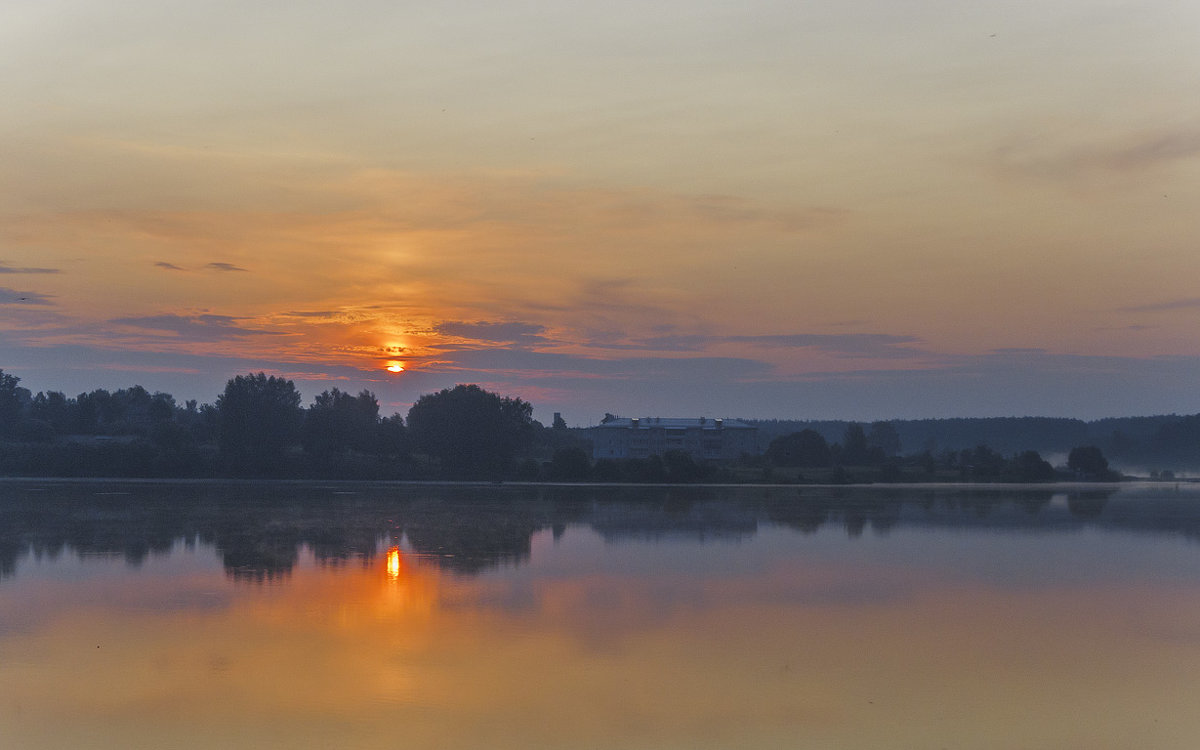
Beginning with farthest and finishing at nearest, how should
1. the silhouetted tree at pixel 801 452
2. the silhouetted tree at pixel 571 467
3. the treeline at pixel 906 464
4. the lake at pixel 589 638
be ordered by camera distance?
the silhouetted tree at pixel 801 452 → the treeline at pixel 906 464 → the silhouetted tree at pixel 571 467 → the lake at pixel 589 638

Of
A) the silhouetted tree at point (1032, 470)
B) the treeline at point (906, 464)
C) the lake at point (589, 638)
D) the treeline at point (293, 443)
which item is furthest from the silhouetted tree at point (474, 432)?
the lake at point (589, 638)

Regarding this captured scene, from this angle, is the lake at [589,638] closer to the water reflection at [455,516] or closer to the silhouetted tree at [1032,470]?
the water reflection at [455,516]

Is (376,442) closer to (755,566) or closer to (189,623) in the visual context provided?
(755,566)

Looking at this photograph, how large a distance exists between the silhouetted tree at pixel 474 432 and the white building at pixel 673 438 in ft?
82.5

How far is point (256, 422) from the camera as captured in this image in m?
74.1

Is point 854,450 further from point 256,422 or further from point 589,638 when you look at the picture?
point 589,638

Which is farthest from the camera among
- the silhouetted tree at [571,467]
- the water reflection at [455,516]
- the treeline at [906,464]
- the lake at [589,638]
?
the treeline at [906,464]

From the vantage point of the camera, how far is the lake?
12.2 meters

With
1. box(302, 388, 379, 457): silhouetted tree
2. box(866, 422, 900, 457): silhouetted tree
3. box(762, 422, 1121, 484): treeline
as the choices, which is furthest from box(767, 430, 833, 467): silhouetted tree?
box(866, 422, 900, 457): silhouetted tree

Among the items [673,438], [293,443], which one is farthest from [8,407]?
[673,438]

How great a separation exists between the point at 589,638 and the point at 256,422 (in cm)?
6189

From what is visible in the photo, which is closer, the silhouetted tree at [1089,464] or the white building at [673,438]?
the silhouetted tree at [1089,464]

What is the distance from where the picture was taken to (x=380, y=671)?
14242 mm

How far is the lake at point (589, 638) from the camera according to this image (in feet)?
39.9
